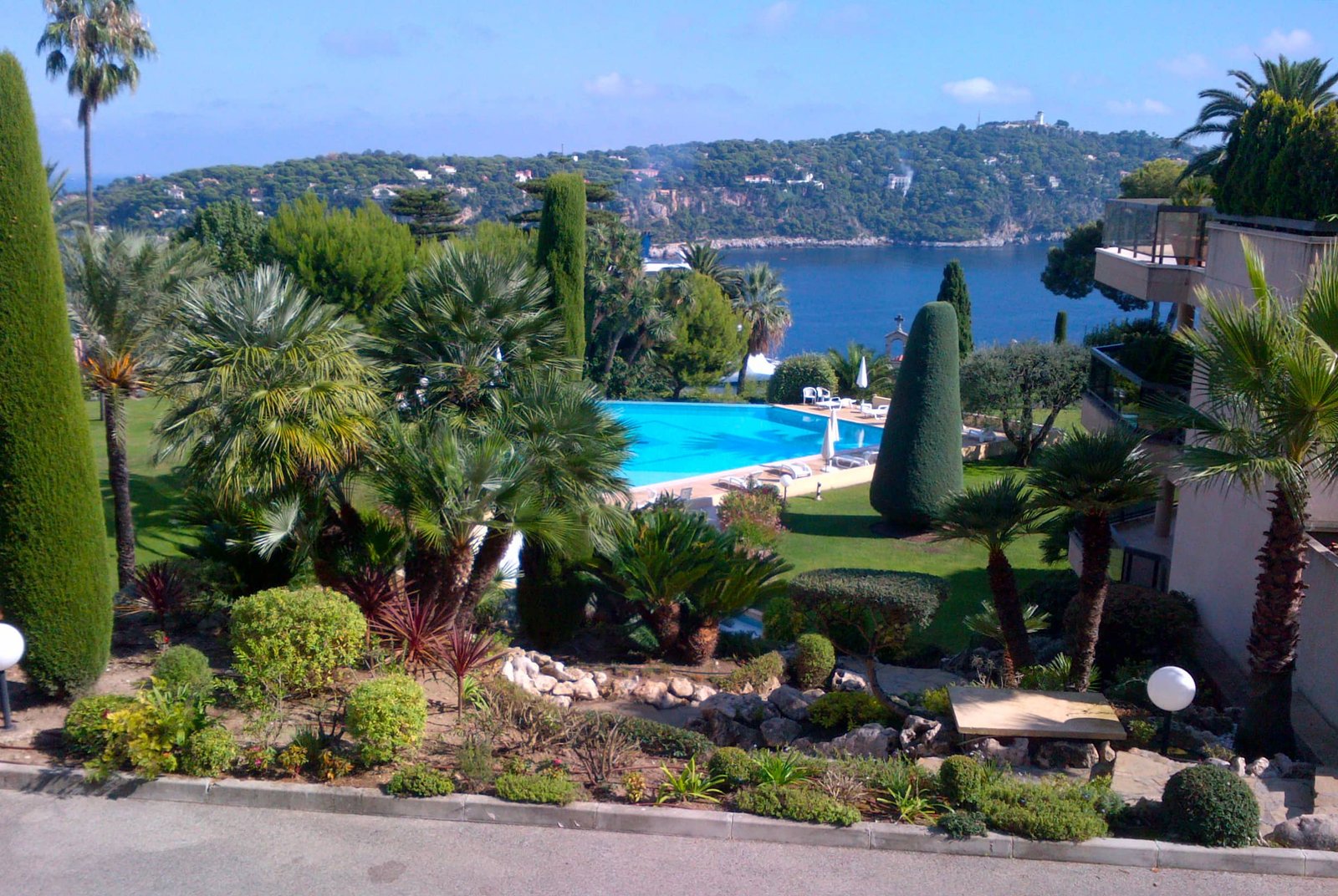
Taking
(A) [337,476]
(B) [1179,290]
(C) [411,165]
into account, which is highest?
(C) [411,165]

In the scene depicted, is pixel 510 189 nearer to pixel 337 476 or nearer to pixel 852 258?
pixel 852 258

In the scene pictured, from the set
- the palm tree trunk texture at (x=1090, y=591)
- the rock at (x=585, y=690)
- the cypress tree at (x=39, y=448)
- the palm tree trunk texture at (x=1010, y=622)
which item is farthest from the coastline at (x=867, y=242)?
the cypress tree at (x=39, y=448)

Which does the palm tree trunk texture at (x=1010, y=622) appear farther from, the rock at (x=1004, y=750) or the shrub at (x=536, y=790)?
the shrub at (x=536, y=790)

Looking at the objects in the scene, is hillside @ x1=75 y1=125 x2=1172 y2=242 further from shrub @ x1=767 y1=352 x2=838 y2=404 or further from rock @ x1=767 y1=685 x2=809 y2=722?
rock @ x1=767 y1=685 x2=809 y2=722

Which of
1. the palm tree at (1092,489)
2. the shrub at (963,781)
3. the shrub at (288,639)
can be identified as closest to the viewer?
the shrub at (963,781)

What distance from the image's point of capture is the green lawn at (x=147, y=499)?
18000 millimetres

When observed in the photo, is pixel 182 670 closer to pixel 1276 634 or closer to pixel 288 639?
pixel 288 639

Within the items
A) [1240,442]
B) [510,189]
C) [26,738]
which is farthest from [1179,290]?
[510,189]

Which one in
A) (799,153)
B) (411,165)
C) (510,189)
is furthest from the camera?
(799,153)

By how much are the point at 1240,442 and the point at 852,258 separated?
150558mm

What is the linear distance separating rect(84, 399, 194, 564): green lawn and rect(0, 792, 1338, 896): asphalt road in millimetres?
8140

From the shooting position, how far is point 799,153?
501 feet

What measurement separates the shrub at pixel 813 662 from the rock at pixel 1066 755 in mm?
3316

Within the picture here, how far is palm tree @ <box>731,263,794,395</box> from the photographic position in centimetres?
4984
